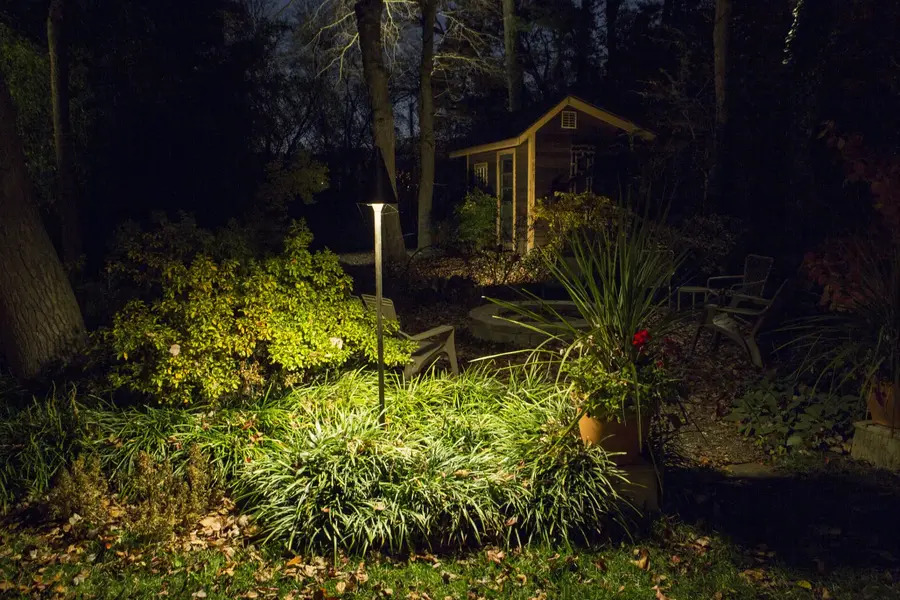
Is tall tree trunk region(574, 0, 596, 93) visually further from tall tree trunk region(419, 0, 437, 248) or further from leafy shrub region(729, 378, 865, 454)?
leafy shrub region(729, 378, 865, 454)

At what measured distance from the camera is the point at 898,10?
24.7ft

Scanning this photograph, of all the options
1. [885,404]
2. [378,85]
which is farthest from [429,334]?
[378,85]

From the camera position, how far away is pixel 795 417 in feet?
18.2

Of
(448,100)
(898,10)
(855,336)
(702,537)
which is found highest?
(448,100)

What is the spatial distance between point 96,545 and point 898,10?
8.60 metres

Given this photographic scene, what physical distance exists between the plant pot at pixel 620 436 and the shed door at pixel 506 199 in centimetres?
1223

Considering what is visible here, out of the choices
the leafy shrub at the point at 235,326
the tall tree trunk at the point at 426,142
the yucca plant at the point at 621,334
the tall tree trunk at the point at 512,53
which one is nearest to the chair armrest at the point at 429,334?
the leafy shrub at the point at 235,326

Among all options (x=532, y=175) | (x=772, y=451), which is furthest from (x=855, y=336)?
(x=532, y=175)

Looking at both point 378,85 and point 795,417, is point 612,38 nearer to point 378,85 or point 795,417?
point 378,85

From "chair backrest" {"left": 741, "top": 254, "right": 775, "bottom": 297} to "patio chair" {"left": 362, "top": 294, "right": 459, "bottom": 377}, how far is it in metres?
3.30

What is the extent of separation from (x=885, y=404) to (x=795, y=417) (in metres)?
0.72

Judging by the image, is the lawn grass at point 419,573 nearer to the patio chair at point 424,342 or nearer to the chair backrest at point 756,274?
the patio chair at point 424,342

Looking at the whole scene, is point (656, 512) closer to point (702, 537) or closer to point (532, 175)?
point (702, 537)

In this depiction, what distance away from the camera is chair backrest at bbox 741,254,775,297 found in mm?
7675
